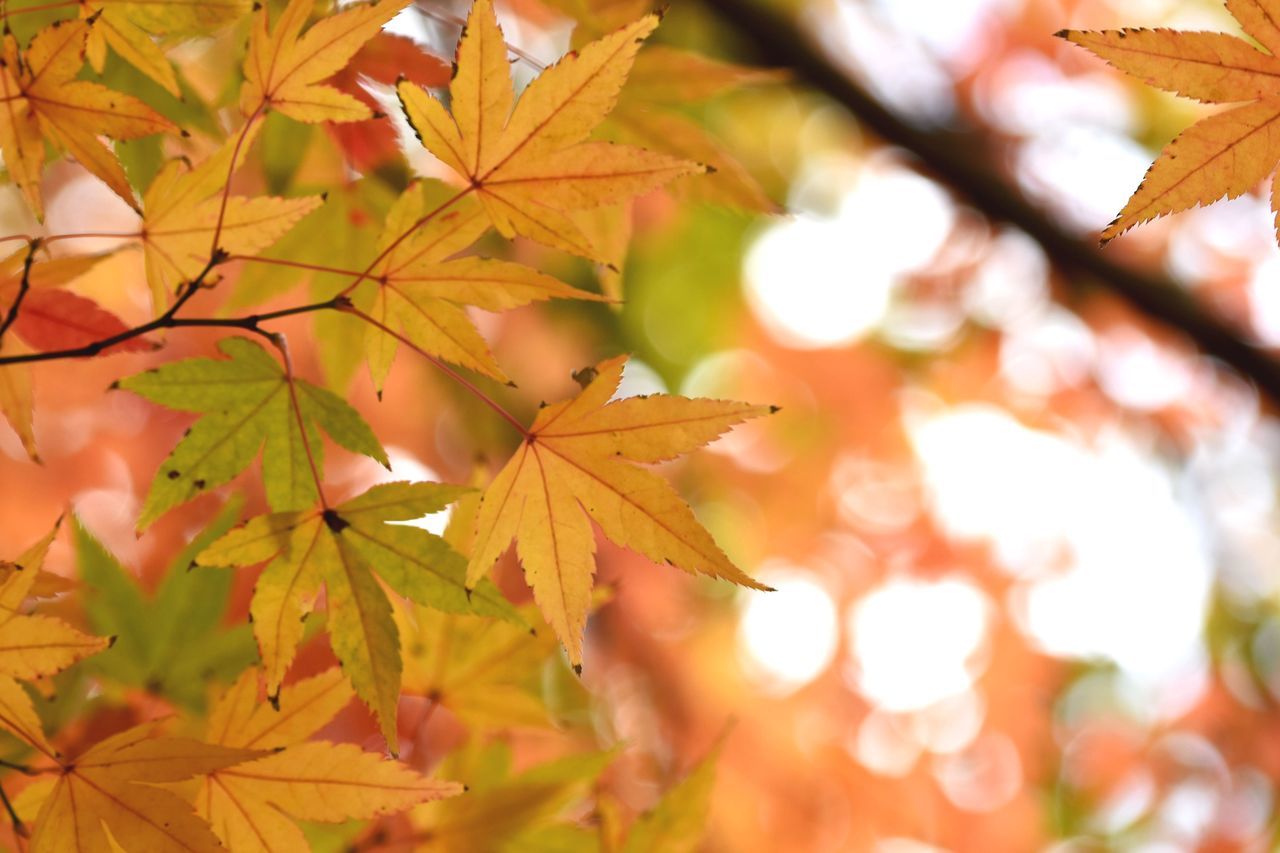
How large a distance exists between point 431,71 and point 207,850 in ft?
2.09

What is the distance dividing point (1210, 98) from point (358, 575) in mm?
606

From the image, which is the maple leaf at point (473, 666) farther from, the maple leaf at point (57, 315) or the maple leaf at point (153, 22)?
the maple leaf at point (153, 22)

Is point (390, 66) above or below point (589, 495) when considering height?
above

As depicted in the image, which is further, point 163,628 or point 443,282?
point 163,628

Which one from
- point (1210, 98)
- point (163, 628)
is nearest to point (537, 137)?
point (1210, 98)

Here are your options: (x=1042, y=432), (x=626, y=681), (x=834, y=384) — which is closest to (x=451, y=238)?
(x=626, y=681)

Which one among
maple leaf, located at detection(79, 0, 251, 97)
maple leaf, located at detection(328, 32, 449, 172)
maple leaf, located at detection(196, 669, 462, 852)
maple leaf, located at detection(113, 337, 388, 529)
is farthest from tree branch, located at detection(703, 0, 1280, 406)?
maple leaf, located at detection(196, 669, 462, 852)

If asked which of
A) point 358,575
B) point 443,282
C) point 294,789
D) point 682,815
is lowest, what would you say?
point 682,815

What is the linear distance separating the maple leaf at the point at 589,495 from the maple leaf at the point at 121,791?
187 mm

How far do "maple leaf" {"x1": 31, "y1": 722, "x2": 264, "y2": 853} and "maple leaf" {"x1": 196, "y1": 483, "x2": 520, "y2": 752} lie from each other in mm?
58

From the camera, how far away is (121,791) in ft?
1.85

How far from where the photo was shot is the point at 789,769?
2809 mm

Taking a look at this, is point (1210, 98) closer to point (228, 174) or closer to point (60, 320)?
point (228, 174)

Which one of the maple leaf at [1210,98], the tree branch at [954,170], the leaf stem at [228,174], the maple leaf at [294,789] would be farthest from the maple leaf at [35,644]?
the tree branch at [954,170]
